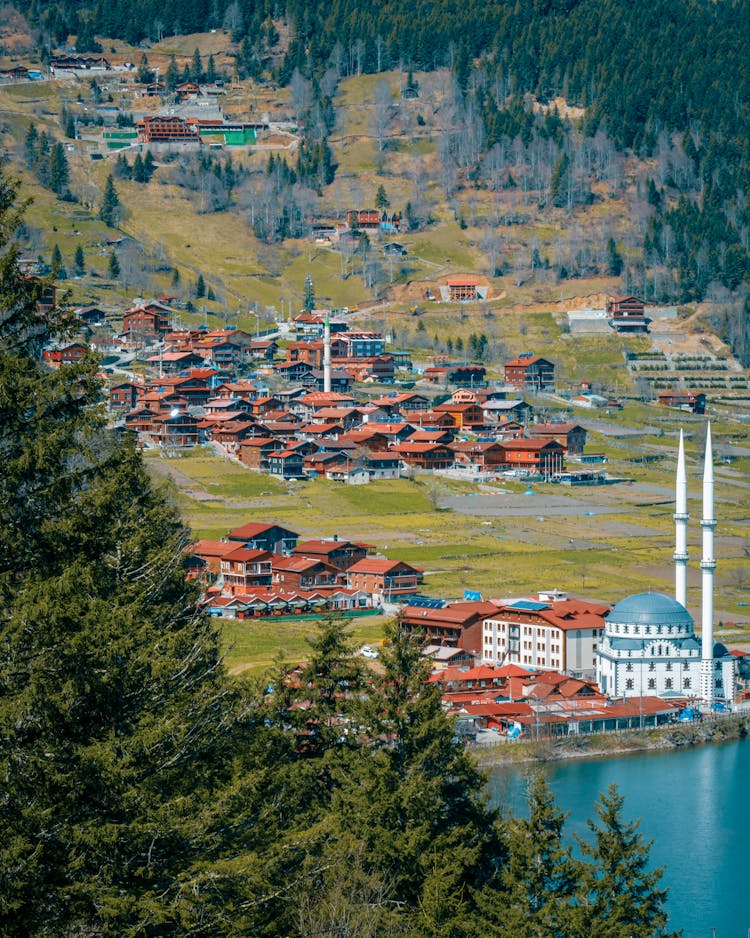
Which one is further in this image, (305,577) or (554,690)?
(305,577)

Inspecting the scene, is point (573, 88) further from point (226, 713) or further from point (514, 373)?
point (226, 713)

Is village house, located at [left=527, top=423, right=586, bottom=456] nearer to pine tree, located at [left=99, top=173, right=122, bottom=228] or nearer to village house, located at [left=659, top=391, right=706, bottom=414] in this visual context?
village house, located at [left=659, top=391, right=706, bottom=414]

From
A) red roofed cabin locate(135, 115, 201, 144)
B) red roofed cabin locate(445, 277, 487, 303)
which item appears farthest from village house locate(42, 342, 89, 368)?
red roofed cabin locate(135, 115, 201, 144)

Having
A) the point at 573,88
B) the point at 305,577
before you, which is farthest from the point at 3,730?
the point at 573,88

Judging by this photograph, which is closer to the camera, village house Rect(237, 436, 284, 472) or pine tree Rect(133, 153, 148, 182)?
village house Rect(237, 436, 284, 472)

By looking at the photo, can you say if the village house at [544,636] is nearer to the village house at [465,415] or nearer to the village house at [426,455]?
the village house at [426,455]

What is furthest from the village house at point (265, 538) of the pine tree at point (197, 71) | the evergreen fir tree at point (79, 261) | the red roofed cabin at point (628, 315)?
the pine tree at point (197, 71)

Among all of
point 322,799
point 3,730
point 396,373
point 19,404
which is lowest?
point 396,373
